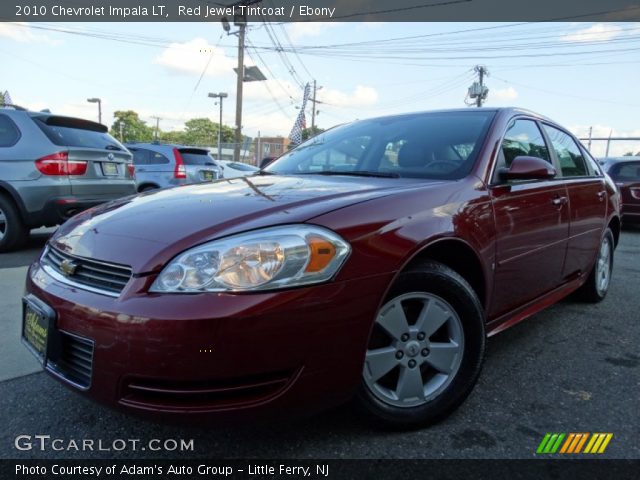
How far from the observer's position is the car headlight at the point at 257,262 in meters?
1.58

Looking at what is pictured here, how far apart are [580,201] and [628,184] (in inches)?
285

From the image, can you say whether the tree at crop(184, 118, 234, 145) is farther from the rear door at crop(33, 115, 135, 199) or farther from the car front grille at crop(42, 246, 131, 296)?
the car front grille at crop(42, 246, 131, 296)

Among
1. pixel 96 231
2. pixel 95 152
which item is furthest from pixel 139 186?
pixel 96 231

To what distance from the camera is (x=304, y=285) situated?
161cm

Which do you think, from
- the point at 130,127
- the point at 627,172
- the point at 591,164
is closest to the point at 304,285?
the point at 591,164

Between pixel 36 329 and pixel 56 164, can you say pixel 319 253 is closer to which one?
pixel 36 329

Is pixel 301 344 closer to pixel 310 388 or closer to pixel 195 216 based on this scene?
pixel 310 388

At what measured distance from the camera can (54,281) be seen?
6.22 ft

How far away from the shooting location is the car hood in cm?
172

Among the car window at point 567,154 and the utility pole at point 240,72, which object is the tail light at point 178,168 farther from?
the utility pole at point 240,72

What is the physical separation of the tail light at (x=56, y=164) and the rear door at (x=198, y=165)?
3597mm

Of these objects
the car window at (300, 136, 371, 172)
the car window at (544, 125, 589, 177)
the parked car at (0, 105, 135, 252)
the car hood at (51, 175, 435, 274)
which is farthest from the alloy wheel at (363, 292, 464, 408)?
the parked car at (0, 105, 135, 252)

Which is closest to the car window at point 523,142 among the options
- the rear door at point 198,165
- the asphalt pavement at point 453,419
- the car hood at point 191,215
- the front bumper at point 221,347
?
the car hood at point 191,215

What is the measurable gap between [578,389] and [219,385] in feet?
6.18
